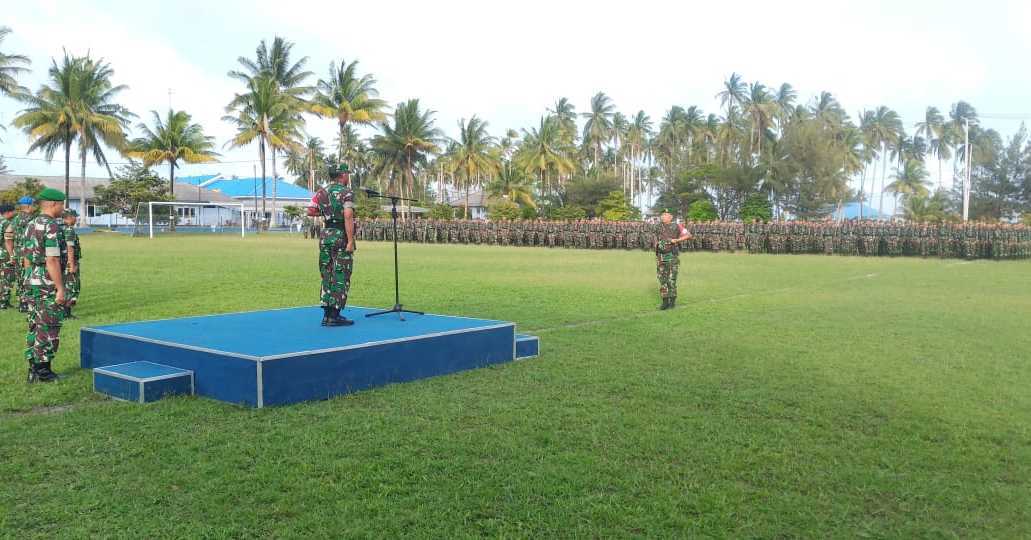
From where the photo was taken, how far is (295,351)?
20.2ft

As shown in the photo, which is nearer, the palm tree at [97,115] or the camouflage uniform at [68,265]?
the camouflage uniform at [68,265]

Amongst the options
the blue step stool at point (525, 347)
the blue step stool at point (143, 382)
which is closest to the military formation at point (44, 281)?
the blue step stool at point (143, 382)

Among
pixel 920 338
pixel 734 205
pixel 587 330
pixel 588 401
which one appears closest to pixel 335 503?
pixel 588 401

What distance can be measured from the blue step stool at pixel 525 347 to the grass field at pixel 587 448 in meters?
0.17

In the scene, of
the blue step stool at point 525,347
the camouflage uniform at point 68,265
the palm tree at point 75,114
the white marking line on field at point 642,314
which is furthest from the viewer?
the palm tree at point 75,114

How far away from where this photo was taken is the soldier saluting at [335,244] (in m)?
8.03

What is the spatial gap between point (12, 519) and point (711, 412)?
434 cm

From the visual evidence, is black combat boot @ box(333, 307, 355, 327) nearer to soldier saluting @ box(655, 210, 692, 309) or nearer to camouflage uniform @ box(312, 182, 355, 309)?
camouflage uniform @ box(312, 182, 355, 309)

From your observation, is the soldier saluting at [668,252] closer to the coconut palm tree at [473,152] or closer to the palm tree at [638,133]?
the coconut palm tree at [473,152]

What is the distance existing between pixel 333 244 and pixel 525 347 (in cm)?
218

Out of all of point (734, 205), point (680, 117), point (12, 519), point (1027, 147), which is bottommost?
point (12, 519)

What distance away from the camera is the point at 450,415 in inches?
228

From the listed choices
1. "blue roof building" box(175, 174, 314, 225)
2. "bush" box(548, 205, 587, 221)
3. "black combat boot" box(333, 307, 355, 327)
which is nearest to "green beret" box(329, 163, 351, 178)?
"black combat boot" box(333, 307, 355, 327)

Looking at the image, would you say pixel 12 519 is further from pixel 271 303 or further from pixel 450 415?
pixel 271 303
